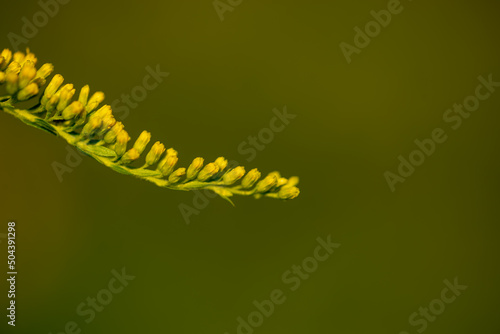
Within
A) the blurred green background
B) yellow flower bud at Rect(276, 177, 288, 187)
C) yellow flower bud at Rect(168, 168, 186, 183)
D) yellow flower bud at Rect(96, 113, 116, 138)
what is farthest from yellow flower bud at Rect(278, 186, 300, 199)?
the blurred green background

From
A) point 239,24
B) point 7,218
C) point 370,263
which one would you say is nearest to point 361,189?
point 370,263

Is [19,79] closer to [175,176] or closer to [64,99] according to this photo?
[64,99]

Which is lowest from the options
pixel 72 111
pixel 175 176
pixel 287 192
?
pixel 287 192

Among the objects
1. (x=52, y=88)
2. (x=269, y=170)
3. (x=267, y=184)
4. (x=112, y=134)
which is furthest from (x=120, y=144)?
(x=269, y=170)

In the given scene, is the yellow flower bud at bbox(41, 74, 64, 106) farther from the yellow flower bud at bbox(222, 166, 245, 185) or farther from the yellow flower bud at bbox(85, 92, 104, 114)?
the yellow flower bud at bbox(222, 166, 245, 185)

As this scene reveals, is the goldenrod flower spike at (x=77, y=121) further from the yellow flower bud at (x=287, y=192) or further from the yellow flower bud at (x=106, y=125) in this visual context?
the yellow flower bud at (x=287, y=192)

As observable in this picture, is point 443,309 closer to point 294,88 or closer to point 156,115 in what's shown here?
point 294,88
